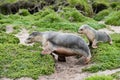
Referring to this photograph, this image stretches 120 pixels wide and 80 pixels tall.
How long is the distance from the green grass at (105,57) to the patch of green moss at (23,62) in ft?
2.94

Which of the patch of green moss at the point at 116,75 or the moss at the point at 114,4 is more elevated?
the patch of green moss at the point at 116,75

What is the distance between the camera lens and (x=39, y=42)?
27.6ft

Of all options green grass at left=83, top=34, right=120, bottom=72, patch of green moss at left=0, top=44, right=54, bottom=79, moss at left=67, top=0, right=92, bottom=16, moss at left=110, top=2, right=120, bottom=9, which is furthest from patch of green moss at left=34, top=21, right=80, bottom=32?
moss at left=110, top=2, right=120, bottom=9

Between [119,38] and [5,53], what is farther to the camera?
[119,38]

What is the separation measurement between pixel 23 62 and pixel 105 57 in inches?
79.0

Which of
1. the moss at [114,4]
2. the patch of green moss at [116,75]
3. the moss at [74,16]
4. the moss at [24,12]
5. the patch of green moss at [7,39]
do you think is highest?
A: the patch of green moss at [7,39]

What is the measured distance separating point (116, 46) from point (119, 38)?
111cm

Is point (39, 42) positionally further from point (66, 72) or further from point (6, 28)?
point (6, 28)

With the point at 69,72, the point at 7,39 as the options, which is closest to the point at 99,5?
the point at 7,39

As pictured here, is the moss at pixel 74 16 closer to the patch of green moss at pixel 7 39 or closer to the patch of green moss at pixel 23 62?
the patch of green moss at pixel 7 39

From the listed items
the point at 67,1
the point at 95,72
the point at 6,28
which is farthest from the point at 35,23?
the point at 95,72

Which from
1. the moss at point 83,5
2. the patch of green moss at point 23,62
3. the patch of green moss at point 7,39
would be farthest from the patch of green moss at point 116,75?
the moss at point 83,5

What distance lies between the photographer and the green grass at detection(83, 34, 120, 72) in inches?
305

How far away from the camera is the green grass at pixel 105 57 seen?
305 inches
